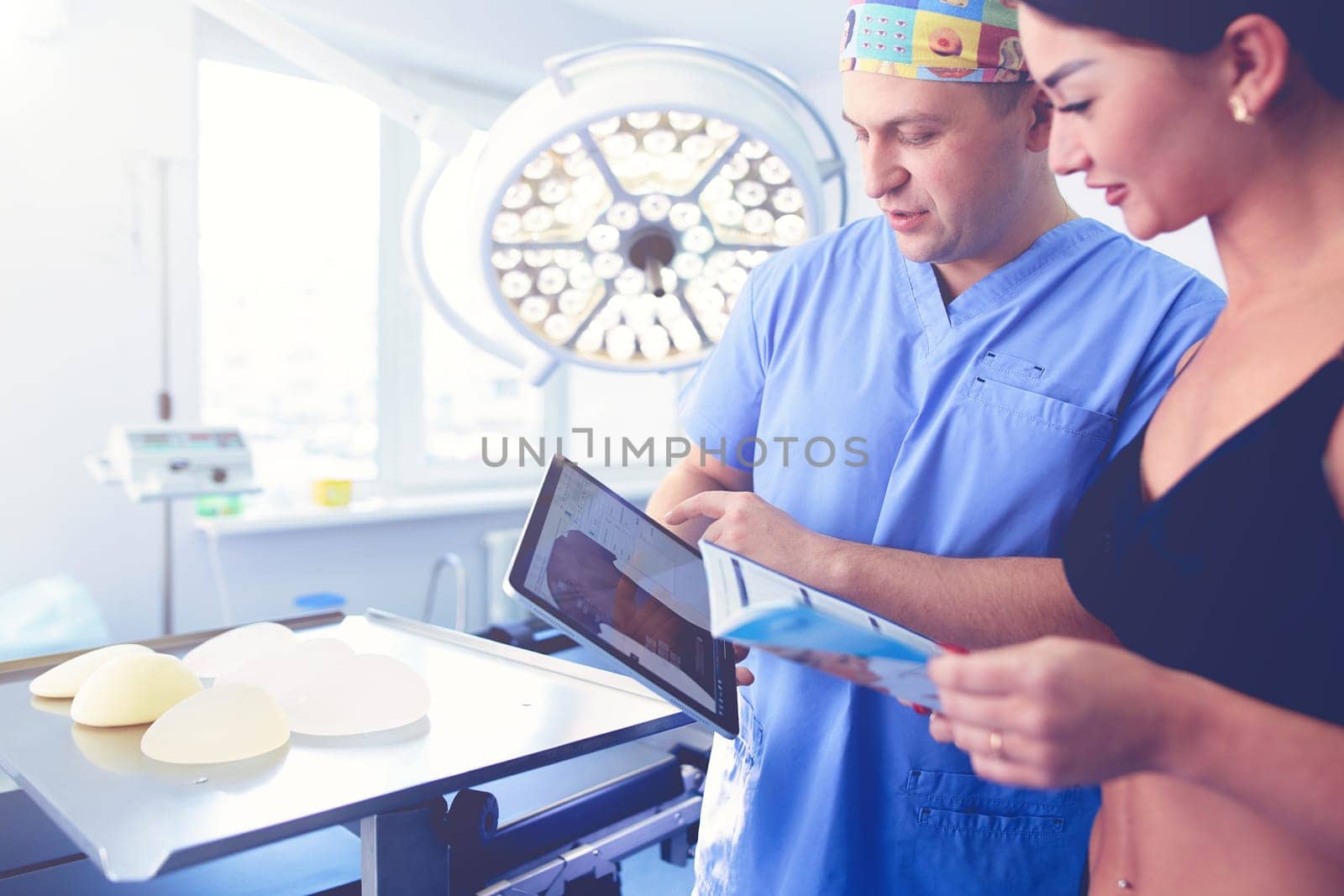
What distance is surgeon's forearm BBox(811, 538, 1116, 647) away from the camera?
84cm

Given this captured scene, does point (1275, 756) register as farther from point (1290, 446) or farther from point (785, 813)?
point (785, 813)

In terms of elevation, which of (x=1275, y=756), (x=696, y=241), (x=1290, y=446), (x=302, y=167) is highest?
(x=302, y=167)

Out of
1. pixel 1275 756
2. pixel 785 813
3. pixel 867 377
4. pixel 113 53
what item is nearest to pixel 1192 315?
pixel 867 377

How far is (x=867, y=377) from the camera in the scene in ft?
3.42

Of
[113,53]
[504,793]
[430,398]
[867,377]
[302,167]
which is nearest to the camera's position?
[867,377]

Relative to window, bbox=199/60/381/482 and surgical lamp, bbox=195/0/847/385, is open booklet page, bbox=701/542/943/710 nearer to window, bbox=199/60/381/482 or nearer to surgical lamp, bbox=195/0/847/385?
surgical lamp, bbox=195/0/847/385

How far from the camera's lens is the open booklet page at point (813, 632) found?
504 mm

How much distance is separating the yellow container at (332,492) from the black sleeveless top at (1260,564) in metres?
2.69

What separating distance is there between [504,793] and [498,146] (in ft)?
2.55

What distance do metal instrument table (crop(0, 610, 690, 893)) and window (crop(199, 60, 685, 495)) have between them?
2051mm

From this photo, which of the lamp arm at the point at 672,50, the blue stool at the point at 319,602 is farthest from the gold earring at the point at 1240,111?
the blue stool at the point at 319,602

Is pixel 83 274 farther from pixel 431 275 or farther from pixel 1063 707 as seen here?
pixel 1063 707

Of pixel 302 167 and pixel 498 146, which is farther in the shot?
pixel 302 167

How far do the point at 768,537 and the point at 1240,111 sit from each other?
50cm
